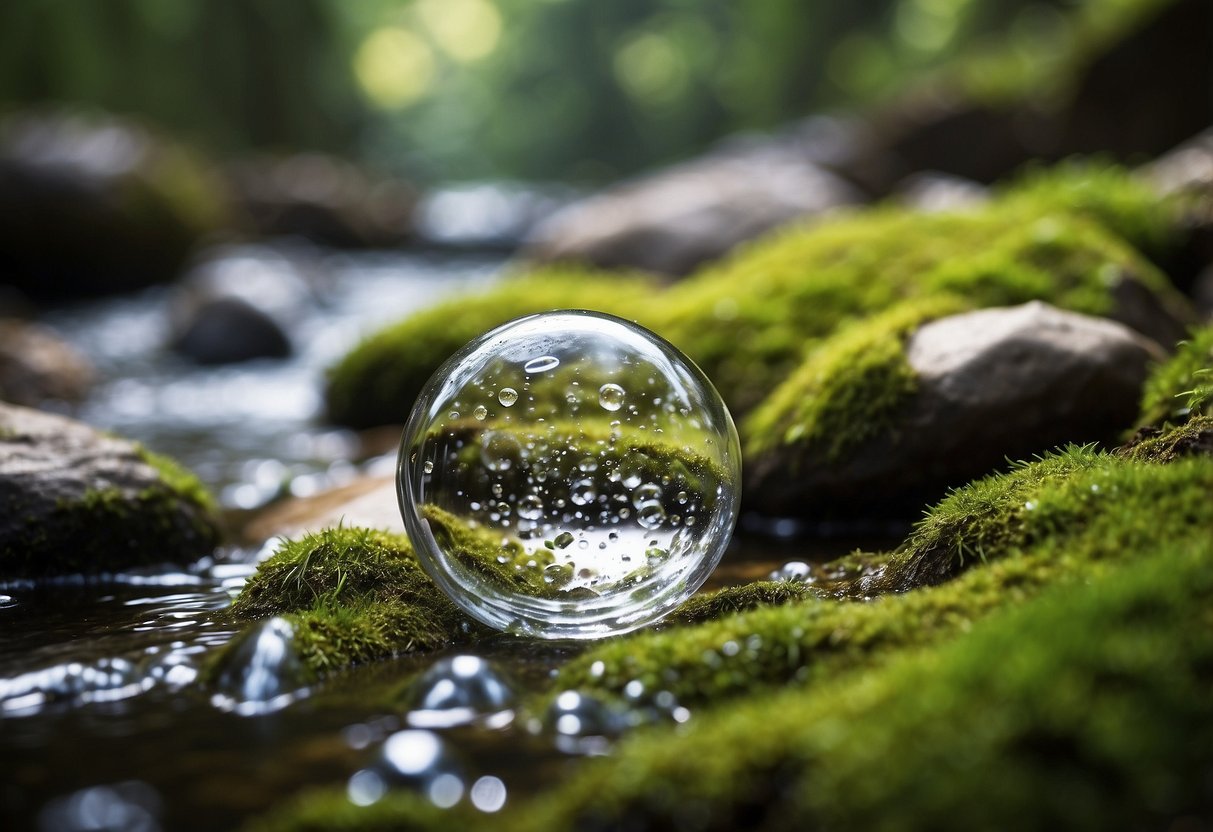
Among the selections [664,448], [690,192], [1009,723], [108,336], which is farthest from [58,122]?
[1009,723]

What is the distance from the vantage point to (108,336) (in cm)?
1447

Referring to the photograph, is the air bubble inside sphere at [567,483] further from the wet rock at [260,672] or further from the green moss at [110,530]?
the green moss at [110,530]

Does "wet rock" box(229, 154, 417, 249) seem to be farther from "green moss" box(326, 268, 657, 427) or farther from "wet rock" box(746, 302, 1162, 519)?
"wet rock" box(746, 302, 1162, 519)

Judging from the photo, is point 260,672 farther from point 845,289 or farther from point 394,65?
point 394,65

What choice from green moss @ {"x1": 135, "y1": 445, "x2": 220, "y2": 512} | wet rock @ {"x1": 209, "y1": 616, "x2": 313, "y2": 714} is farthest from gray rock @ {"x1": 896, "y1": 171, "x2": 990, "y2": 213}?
wet rock @ {"x1": 209, "y1": 616, "x2": 313, "y2": 714}

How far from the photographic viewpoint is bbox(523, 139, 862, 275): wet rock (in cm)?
1108

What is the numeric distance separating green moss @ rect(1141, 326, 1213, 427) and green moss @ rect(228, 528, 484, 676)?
281cm

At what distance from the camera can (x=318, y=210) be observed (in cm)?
2402

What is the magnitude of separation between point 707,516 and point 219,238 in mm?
17691

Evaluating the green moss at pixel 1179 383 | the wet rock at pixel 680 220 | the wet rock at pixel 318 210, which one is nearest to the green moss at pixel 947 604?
the green moss at pixel 1179 383

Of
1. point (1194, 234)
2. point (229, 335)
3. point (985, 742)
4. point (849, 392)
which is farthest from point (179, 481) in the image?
point (229, 335)

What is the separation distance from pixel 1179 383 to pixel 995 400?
2.53ft

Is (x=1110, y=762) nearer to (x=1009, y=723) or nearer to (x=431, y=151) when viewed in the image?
(x=1009, y=723)

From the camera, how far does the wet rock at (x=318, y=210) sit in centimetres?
2384
